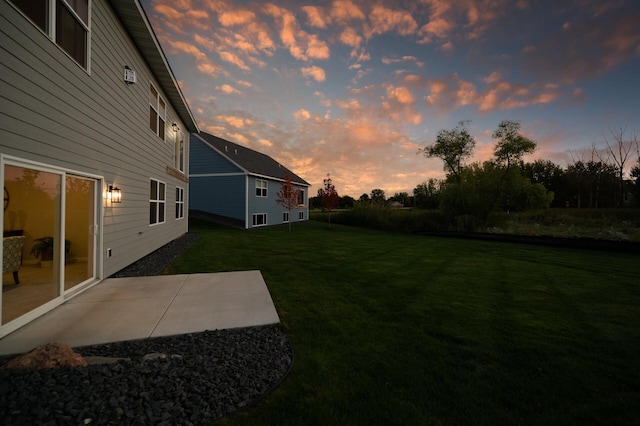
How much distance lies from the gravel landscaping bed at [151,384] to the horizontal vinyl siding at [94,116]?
2694 mm

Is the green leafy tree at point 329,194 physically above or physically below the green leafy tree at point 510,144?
below

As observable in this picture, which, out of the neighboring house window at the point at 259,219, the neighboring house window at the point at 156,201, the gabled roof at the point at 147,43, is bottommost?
the neighboring house window at the point at 259,219

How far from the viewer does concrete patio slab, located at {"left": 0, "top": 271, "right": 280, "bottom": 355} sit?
3.04 meters

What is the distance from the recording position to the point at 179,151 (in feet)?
39.5

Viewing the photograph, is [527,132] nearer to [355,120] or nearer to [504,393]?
[355,120]

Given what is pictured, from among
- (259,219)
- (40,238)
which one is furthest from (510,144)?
(40,238)

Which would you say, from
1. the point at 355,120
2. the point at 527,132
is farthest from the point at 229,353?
the point at 527,132

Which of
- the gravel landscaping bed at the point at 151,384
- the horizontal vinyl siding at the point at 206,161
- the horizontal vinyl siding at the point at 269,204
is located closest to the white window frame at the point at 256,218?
the horizontal vinyl siding at the point at 269,204

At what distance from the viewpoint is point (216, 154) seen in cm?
1858

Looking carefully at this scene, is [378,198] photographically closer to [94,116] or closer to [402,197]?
[402,197]

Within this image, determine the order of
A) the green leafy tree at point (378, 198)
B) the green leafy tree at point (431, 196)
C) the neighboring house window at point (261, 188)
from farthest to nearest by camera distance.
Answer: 1. the green leafy tree at point (378, 198)
2. the green leafy tree at point (431, 196)
3. the neighboring house window at point (261, 188)

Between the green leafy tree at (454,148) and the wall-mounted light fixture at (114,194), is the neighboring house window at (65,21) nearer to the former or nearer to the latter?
the wall-mounted light fixture at (114,194)

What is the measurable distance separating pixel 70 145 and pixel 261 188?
16.0 m

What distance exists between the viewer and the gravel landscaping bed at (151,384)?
5.60ft
